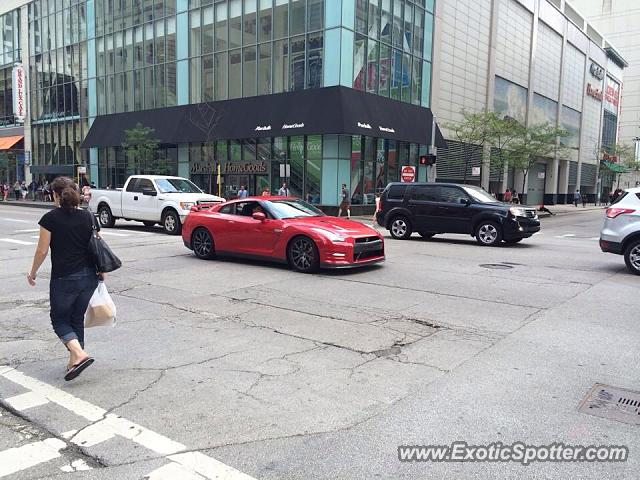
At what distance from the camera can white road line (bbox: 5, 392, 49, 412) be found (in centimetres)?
409

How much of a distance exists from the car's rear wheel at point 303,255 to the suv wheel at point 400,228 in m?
7.07

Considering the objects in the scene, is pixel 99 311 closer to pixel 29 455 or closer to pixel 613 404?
pixel 29 455

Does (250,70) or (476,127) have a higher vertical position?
(250,70)

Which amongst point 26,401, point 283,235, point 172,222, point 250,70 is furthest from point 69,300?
point 250,70

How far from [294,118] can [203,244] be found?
16915 mm

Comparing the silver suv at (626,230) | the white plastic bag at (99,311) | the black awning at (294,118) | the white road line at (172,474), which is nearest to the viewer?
the white road line at (172,474)

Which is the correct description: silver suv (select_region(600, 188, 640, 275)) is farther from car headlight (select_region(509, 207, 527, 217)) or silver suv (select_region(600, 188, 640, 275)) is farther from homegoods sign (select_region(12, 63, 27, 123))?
homegoods sign (select_region(12, 63, 27, 123))

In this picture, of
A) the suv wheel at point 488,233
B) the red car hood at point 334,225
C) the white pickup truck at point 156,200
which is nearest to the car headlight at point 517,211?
the suv wheel at point 488,233

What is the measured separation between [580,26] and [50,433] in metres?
66.2

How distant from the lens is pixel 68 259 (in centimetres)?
453

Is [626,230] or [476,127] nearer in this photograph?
[626,230]

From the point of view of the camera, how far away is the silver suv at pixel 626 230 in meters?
10.2

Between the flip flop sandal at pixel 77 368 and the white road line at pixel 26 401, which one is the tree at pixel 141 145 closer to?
the flip flop sandal at pixel 77 368

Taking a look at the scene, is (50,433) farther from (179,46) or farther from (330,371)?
(179,46)
